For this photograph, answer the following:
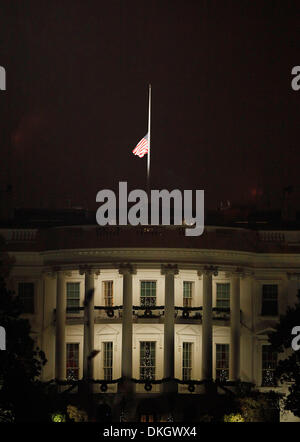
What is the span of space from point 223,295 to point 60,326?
9270mm

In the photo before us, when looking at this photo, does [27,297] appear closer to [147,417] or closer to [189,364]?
[189,364]

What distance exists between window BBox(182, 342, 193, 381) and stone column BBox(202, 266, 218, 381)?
1.84m

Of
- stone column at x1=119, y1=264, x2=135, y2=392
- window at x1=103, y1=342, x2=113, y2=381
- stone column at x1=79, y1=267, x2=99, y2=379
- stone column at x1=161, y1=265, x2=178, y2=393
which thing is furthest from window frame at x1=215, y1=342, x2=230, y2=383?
stone column at x1=79, y1=267, x2=99, y2=379

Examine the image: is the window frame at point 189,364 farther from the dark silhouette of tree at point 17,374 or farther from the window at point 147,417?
the dark silhouette of tree at point 17,374

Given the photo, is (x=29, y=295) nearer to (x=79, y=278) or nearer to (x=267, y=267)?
(x=79, y=278)

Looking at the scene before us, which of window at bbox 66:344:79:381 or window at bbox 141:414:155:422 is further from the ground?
window at bbox 66:344:79:381

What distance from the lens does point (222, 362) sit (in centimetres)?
10888

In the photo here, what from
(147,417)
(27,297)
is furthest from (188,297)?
(27,297)

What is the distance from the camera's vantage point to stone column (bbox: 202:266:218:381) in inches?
4183

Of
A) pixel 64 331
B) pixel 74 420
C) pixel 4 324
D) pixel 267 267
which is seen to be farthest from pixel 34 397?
pixel 267 267

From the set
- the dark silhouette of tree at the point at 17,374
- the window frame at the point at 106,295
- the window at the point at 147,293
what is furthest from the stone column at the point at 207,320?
the dark silhouette of tree at the point at 17,374

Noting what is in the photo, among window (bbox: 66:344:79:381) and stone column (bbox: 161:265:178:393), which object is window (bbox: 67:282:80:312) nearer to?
window (bbox: 66:344:79:381)

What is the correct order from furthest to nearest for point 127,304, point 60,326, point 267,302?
point 267,302, point 60,326, point 127,304

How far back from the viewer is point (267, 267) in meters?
111
